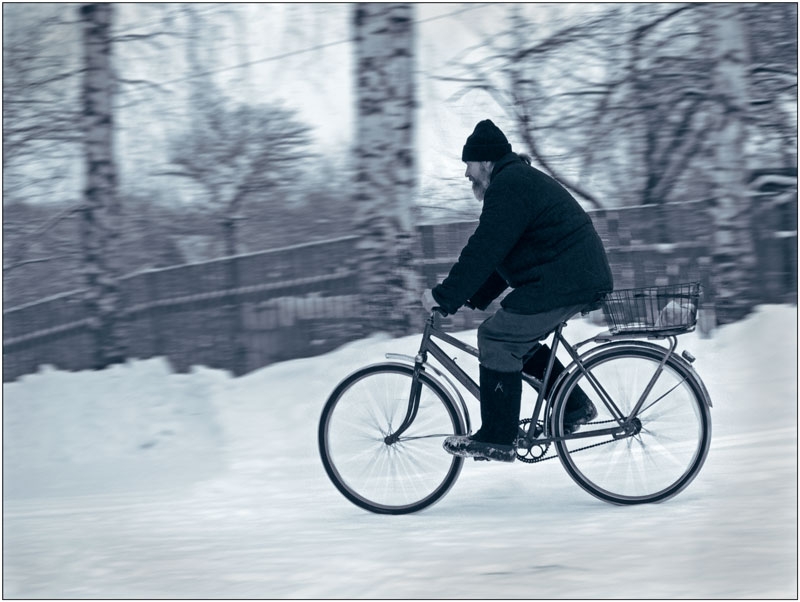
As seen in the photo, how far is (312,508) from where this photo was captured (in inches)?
211

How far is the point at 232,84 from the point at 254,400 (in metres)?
3.27

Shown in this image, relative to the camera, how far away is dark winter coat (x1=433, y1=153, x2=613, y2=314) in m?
4.83

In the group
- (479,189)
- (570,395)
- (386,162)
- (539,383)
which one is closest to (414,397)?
(539,383)

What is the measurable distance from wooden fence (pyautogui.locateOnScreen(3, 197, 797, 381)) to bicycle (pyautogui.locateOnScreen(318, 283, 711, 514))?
2992 millimetres

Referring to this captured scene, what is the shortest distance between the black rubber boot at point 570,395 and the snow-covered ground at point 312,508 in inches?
17.6

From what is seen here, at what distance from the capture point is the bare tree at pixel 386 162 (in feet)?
24.9

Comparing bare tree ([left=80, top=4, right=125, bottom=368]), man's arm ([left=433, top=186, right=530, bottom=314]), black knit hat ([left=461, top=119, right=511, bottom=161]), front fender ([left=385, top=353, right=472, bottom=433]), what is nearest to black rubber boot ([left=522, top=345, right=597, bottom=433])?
front fender ([left=385, top=353, right=472, bottom=433])

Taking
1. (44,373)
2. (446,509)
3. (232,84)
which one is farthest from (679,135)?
(44,373)

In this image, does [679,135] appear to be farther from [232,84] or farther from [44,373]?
[44,373]

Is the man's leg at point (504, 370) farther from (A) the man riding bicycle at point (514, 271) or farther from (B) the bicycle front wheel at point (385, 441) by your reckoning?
(B) the bicycle front wheel at point (385, 441)

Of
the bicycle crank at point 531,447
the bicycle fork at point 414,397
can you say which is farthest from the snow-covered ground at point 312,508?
the bicycle fork at point 414,397

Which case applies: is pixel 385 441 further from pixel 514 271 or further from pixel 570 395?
pixel 514 271

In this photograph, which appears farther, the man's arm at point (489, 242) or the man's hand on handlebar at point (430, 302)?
the man's hand on handlebar at point (430, 302)

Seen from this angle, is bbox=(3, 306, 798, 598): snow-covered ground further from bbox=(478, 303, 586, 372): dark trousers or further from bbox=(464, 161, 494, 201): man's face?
bbox=(464, 161, 494, 201): man's face
